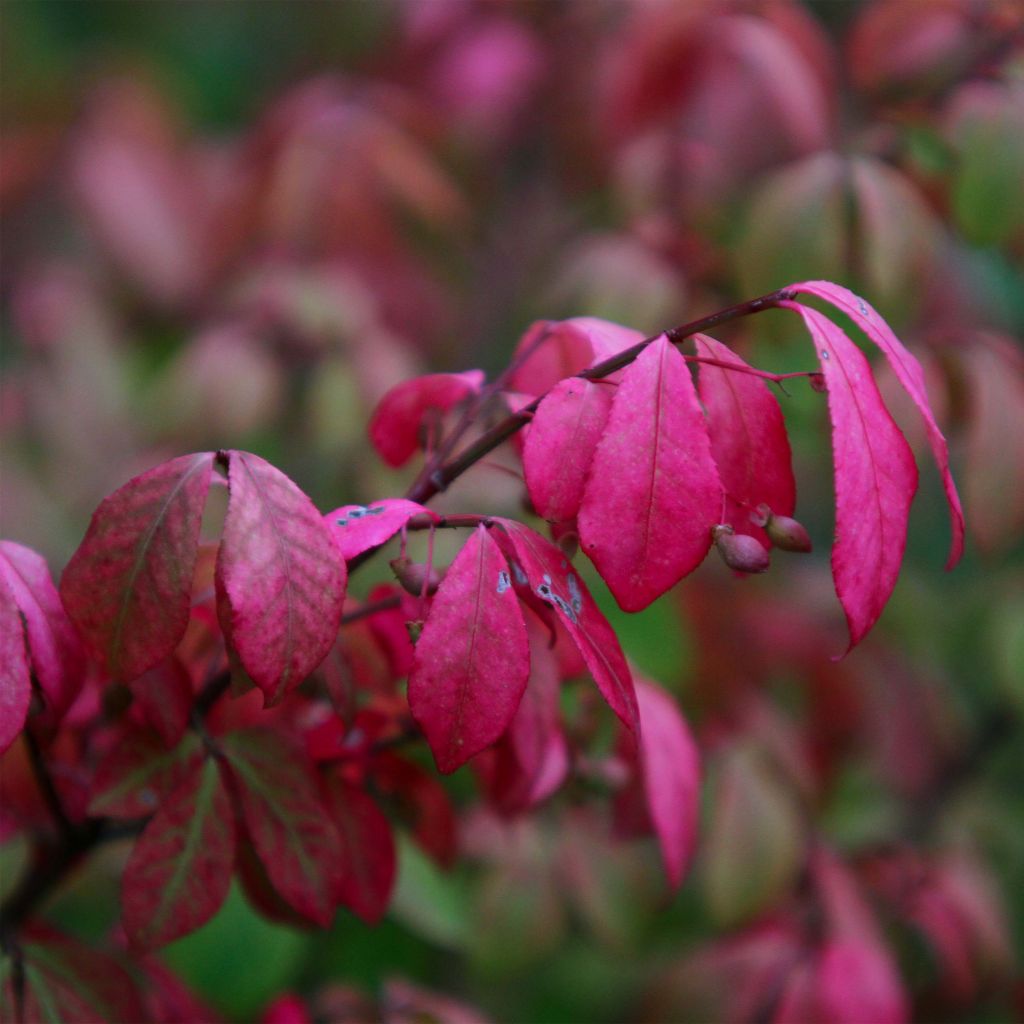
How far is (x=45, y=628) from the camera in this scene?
54 cm

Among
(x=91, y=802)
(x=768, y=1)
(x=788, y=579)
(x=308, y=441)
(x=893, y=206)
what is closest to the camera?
(x=91, y=802)

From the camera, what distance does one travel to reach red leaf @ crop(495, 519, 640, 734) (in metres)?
0.47

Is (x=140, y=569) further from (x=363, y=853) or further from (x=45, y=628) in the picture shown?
(x=363, y=853)

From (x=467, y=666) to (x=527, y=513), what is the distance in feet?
0.82

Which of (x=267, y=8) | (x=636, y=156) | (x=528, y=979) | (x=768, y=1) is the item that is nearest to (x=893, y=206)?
(x=768, y=1)

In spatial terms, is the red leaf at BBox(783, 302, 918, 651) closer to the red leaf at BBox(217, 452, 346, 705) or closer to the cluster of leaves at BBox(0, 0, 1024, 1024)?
the cluster of leaves at BBox(0, 0, 1024, 1024)

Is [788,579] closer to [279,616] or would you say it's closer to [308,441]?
[308,441]

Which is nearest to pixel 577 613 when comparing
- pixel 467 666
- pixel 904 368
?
pixel 467 666

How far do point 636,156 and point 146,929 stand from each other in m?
1.06

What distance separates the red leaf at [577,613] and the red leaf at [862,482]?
91mm

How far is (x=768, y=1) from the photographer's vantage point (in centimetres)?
119

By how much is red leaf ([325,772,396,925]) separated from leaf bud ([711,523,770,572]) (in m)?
0.27

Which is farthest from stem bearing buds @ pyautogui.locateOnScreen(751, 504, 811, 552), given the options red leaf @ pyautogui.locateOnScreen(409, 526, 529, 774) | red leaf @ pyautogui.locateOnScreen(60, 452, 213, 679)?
red leaf @ pyautogui.locateOnScreen(60, 452, 213, 679)

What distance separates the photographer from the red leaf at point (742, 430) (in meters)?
0.52
